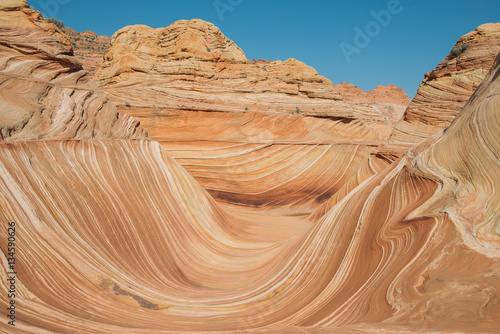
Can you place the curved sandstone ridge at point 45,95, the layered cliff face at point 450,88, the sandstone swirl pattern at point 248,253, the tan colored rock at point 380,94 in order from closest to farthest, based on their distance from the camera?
1. the sandstone swirl pattern at point 248,253
2. the curved sandstone ridge at point 45,95
3. the layered cliff face at point 450,88
4. the tan colored rock at point 380,94

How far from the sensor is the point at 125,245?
478cm

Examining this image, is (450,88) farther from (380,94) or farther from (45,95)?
(380,94)

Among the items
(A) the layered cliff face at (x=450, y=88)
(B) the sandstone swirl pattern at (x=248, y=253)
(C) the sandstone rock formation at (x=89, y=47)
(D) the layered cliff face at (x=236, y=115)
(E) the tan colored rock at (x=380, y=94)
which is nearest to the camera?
(B) the sandstone swirl pattern at (x=248, y=253)

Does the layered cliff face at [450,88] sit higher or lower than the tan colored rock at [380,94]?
lower

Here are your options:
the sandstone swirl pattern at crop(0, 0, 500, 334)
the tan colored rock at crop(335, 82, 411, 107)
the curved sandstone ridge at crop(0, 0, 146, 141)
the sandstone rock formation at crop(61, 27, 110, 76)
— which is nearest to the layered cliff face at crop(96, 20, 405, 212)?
the curved sandstone ridge at crop(0, 0, 146, 141)

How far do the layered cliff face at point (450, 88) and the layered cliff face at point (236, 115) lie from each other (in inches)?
61.6

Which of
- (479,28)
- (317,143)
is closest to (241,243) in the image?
(317,143)

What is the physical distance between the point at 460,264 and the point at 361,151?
35.7ft

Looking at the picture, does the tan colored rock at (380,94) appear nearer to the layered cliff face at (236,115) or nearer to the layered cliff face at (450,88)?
the layered cliff face at (236,115)

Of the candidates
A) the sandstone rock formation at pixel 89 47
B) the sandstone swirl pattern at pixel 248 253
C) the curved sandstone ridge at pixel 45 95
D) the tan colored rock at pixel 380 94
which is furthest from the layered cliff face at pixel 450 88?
the tan colored rock at pixel 380 94

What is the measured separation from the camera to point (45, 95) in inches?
230

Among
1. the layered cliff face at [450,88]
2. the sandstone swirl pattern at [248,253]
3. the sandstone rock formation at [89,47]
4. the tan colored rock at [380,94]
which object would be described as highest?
the tan colored rock at [380,94]

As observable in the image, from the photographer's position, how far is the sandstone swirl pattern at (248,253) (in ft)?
9.43

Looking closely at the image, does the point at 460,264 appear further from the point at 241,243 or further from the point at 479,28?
the point at 479,28
